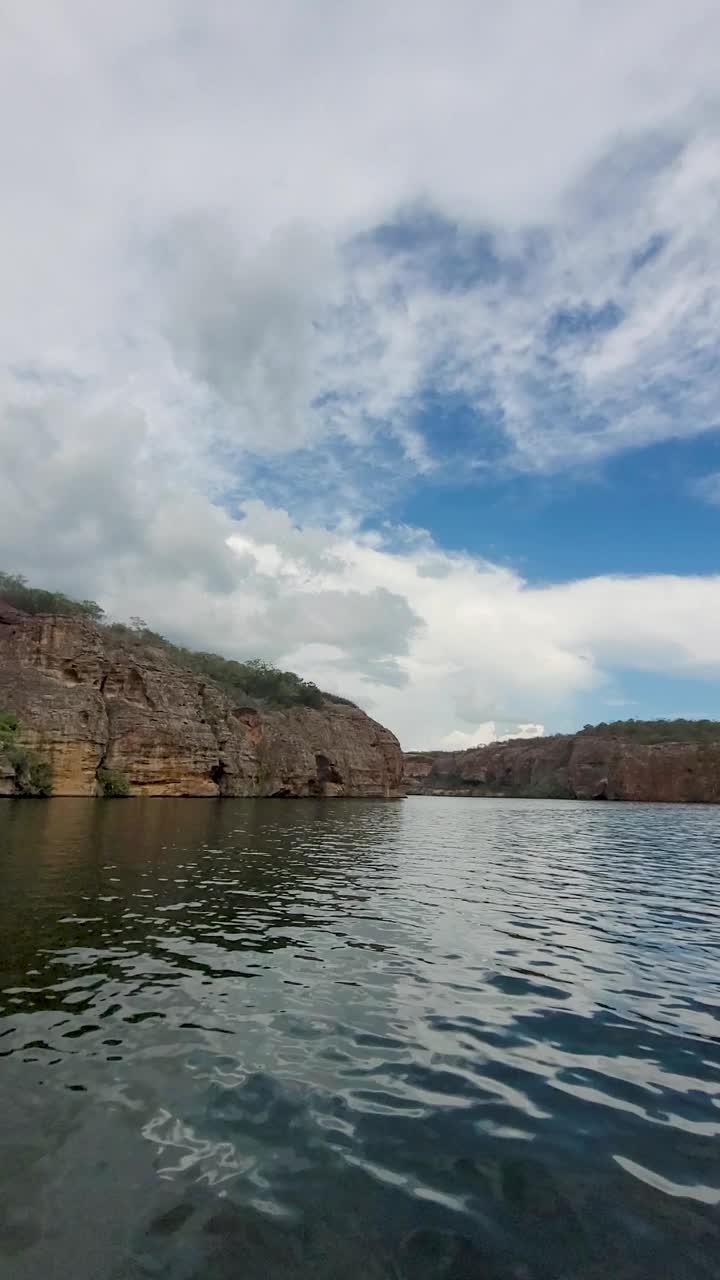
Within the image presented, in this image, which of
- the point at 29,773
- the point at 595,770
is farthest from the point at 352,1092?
the point at 595,770

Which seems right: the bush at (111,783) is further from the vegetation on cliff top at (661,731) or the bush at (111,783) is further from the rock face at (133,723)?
the vegetation on cliff top at (661,731)

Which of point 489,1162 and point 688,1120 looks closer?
point 489,1162

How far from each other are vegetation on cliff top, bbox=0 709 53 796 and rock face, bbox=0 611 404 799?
0.88 metres

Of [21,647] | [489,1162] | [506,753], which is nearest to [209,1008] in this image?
[489,1162]

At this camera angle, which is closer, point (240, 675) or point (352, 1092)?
point (352, 1092)

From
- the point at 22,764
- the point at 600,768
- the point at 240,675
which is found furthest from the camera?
the point at 600,768

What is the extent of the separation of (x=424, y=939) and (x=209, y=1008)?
17.1ft

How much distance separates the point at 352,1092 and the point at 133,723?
60.0 metres

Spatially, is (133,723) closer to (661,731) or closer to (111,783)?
(111,783)

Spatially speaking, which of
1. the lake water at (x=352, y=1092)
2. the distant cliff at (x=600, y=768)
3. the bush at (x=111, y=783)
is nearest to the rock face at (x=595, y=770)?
the distant cliff at (x=600, y=768)

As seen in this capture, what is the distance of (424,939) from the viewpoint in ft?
41.8

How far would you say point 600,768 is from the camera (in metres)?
145

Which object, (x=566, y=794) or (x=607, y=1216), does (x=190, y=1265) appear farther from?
(x=566, y=794)

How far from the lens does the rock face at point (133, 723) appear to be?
181ft
